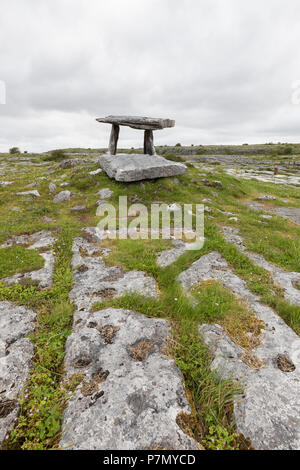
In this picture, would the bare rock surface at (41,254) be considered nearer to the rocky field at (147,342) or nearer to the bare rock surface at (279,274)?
the rocky field at (147,342)

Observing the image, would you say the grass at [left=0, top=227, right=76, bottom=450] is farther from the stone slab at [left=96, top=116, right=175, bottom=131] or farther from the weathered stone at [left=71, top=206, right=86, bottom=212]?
the stone slab at [left=96, top=116, right=175, bottom=131]

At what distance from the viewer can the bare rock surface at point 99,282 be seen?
7442 millimetres

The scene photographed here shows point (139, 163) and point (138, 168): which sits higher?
point (139, 163)

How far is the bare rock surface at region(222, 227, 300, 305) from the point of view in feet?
25.6

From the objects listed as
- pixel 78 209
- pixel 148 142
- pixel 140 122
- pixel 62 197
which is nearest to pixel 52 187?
pixel 62 197

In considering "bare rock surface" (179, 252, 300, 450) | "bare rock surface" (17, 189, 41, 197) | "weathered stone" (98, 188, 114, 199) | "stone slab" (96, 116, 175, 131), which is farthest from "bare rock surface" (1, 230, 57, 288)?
"stone slab" (96, 116, 175, 131)

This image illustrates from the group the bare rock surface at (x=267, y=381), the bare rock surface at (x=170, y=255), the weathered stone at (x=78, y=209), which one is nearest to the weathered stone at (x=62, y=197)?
the weathered stone at (x=78, y=209)

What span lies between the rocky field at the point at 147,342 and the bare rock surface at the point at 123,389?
0.02m

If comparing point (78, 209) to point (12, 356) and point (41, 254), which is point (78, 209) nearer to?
point (41, 254)

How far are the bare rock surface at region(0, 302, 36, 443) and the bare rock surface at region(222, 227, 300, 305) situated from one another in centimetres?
794

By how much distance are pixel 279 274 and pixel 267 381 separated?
542 cm

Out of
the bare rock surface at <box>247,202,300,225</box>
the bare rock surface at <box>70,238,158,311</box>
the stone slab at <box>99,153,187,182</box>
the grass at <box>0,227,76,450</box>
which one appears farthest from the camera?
the stone slab at <box>99,153,187,182</box>

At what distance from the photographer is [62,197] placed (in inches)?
709
